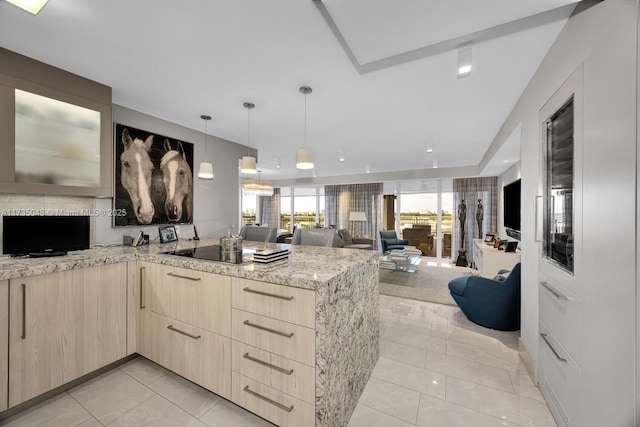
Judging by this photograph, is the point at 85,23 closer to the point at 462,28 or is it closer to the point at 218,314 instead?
the point at 218,314

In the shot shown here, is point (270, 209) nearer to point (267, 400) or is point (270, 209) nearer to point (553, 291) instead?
point (267, 400)

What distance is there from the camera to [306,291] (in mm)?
1272

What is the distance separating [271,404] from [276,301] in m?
0.60

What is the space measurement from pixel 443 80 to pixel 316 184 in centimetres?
653

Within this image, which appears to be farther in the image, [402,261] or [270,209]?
[270,209]

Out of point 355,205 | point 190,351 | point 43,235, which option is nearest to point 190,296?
point 190,351

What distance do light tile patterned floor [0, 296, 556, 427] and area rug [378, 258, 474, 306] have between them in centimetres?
145

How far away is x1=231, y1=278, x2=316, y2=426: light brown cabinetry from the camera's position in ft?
4.20

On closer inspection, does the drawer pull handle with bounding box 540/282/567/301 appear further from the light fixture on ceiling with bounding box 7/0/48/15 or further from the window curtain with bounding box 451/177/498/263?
the window curtain with bounding box 451/177/498/263

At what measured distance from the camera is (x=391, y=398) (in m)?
1.75

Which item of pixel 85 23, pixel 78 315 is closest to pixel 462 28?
pixel 85 23

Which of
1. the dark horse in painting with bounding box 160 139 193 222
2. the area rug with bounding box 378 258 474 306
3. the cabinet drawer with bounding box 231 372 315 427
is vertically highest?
the dark horse in painting with bounding box 160 139 193 222

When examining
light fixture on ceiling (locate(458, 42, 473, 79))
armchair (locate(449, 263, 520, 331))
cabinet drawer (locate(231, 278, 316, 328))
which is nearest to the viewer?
cabinet drawer (locate(231, 278, 316, 328))

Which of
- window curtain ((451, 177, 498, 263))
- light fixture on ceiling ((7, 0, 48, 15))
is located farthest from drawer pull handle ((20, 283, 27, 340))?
window curtain ((451, 177, 498, 263))
